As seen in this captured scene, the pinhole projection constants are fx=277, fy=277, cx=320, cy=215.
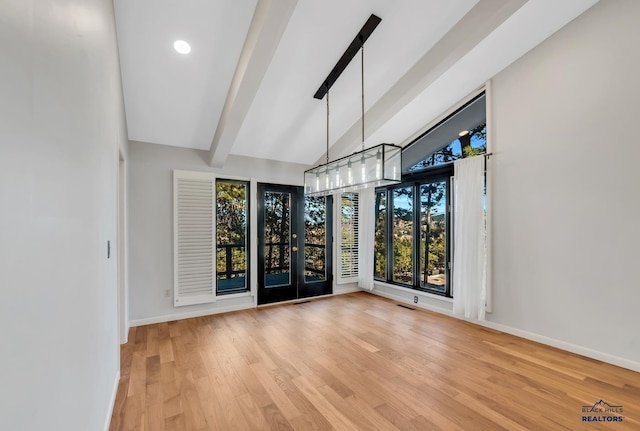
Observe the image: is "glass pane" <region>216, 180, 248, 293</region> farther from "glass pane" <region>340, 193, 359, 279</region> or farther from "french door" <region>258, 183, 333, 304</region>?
"glass pane" <region>340, 193, 359, 279</region>

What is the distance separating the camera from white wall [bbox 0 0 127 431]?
651 millimetres

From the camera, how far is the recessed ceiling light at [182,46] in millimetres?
2516

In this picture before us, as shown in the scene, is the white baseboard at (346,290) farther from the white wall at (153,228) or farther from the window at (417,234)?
the white wall at (153,228)

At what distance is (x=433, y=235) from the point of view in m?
4.46

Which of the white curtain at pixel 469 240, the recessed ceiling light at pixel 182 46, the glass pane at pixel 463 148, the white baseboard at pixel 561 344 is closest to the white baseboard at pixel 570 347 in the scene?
the white baseboard at pixel 561 344

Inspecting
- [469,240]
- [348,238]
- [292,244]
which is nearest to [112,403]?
[292,244]

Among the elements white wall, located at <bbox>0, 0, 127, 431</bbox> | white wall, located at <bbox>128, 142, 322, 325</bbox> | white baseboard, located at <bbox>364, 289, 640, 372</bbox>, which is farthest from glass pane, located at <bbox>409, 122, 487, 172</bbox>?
white wall, located at <bbox>0, 0, 127, 431</bbox>

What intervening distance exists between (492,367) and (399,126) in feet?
10.8

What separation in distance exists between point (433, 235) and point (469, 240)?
76 centimetres

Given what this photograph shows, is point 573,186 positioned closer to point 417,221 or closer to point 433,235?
point 433,235

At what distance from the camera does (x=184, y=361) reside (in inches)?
109

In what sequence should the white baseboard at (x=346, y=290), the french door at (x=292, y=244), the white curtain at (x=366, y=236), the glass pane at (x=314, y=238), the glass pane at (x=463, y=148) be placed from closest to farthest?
the glass pane at (x=463, y=148) < the french door at (x=292, y=244) < the glass pane at (x=314, y=238) < the white curtain at (x=366, y=236) < the white baseboard at (x=346, y=290)

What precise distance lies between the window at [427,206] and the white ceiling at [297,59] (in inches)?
16.0

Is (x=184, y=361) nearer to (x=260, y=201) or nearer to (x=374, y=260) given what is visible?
(x=260, y=201)
